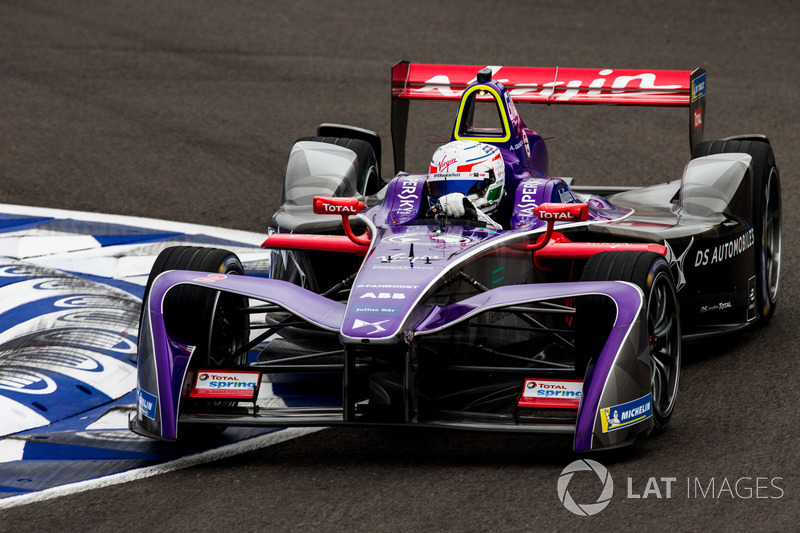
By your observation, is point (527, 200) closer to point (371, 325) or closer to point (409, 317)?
point (409, 317)

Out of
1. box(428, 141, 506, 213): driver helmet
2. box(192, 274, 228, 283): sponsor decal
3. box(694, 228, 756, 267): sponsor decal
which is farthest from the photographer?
box(694, 228, 756, 267): sponsor decal

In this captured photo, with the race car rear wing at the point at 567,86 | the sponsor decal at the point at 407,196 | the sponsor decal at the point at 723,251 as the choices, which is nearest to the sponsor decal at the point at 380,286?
the sponsor decal at the point at 407,196

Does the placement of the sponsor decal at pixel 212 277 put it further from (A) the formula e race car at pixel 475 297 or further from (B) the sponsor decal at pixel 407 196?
(B) the sponsor decal at pixel 407 196

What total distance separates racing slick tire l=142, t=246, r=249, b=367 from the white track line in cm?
43

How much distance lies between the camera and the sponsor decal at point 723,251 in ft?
24.2

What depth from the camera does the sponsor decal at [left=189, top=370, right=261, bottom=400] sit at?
5840 mm

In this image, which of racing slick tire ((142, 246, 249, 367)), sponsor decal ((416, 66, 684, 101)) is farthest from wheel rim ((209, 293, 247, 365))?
sponsor decal ((416, 66, 684, 101))

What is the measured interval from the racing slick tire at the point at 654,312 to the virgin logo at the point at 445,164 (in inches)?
52.8

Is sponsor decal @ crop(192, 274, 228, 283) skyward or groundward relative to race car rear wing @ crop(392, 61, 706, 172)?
groundward

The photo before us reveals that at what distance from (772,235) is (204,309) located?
432cm

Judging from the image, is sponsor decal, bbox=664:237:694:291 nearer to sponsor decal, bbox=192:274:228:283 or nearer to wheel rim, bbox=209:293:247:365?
wheel rim, bbox=209:293:247:365

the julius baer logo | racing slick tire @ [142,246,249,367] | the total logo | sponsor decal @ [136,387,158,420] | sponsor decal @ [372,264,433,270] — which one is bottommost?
the julius baer logo

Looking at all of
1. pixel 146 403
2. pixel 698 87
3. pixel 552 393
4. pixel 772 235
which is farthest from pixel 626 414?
pixel 698 87

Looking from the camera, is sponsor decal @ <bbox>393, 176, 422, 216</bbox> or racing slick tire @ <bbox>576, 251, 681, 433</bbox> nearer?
racing slick tire @ <bbox>576, 251, 681, 433</bbox>
